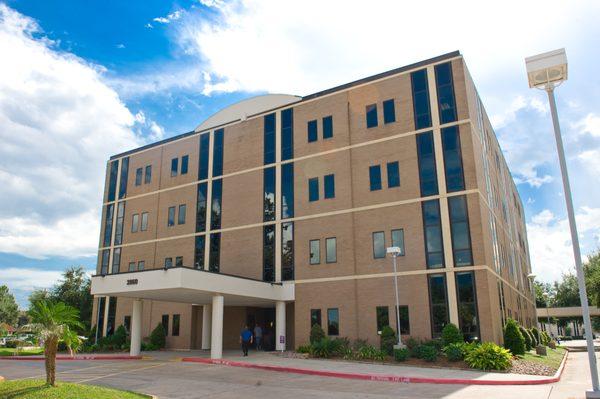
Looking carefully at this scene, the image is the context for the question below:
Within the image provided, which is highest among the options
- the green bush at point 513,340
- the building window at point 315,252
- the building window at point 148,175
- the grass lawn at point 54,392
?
the building window at point 148,175

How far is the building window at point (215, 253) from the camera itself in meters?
34.9

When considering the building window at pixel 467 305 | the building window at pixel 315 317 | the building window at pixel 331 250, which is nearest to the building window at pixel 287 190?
the building window at pixel 331 250

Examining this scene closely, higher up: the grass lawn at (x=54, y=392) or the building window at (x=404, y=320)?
the building window at (x=404, y=320)

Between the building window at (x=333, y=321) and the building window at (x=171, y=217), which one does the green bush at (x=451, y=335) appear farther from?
the building window at (x=171, y=217)

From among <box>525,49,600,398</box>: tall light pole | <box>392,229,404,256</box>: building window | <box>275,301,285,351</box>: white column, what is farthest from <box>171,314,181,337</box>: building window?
<box>525,49,600,398</box>: tall light pole

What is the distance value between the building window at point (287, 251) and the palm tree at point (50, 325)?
17.2 metres

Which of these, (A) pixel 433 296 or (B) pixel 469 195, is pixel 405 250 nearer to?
(A) pixel 433 296

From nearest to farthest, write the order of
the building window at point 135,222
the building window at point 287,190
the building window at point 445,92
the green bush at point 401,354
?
the green bush at point 401,354 < the building window at point 445,92 < the building window at point 287,190 < the building window at point 135,222

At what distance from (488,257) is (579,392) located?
11.6 meters

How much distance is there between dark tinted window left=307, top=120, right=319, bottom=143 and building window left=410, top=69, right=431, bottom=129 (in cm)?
689

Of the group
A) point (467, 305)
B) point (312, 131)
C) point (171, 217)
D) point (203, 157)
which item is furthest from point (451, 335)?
point (171, 217)

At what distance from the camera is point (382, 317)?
89.0 feet

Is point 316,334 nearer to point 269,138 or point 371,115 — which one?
point 371,115

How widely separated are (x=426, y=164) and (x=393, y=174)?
79.5 inches
